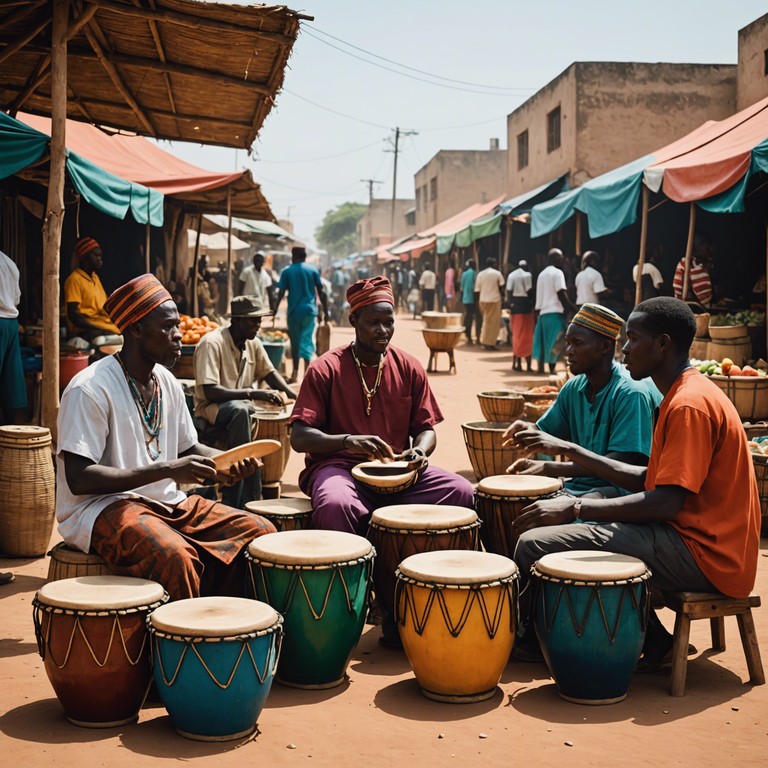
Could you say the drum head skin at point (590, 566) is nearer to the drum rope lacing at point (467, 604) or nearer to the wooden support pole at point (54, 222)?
the drum rope lacing at point (467, 604)

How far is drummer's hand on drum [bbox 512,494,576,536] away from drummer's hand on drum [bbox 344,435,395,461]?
81 cm

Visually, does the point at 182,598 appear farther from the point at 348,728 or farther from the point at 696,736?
the point at 696,736

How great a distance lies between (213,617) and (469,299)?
19897mm

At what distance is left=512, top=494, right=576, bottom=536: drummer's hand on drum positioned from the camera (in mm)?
4270

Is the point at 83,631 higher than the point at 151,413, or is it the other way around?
the point at 151,413

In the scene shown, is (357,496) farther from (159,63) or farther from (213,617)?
(159,63)

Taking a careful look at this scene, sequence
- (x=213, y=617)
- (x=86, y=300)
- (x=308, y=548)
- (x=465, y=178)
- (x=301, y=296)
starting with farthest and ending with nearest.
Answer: (x=465, y=178), (x=301, y=296), (x=86, y=300), (x=308, y=548), (x=213, y=617)

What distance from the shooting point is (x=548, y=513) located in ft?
14.1

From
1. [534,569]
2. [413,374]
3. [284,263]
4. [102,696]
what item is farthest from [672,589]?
[284,263]

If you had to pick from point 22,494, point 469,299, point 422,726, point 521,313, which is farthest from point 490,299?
point 422,726

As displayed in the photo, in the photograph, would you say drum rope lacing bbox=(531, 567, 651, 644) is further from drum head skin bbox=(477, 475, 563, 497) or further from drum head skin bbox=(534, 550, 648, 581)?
drum head skin bbox=(477, 475, 563, 497)

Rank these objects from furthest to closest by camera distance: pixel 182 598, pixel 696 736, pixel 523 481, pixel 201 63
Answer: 1. pixel 201 63
2. pixel 523 481
3. pixel 182 598
4. pixel 696 736

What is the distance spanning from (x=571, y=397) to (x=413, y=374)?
2.92 feet

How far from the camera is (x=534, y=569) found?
4059mm
